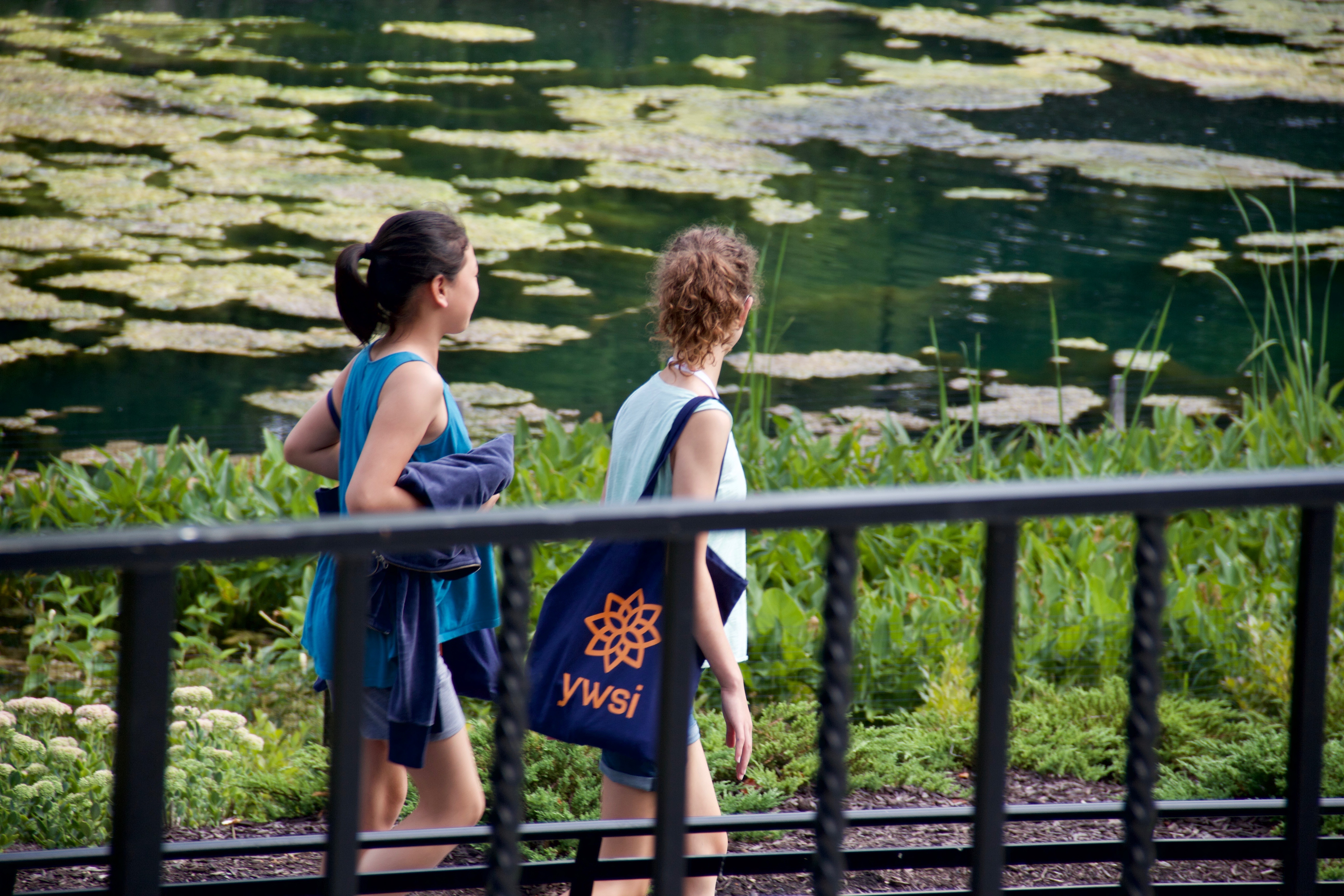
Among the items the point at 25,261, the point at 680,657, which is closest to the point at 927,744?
the point at 680,657

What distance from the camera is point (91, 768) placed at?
313cm

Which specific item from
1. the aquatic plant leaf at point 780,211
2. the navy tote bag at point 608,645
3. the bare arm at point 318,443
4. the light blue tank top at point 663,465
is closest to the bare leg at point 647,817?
the navy tote bag at point 608,645

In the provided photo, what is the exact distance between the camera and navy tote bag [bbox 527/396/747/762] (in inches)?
89.7

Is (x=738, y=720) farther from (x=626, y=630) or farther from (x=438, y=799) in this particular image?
(x=438, y=799)

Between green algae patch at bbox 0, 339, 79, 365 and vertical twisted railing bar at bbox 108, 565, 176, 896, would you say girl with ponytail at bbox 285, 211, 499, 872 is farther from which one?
green algae patch at bbox 0, 339, 79, 365

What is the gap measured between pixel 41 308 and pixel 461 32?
975 cm

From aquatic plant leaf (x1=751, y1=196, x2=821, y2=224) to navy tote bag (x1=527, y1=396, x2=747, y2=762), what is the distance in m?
7.57

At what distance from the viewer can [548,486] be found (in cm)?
470

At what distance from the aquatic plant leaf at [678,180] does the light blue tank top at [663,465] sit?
26.2 ft

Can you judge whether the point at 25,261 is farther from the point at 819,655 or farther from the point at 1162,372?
the point at 1162,372

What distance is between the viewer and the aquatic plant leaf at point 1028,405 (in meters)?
6.97

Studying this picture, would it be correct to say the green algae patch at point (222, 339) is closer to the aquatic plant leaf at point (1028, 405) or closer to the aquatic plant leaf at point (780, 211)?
the aquatic plant leaf at point (780, 211)

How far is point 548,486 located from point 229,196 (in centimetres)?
641

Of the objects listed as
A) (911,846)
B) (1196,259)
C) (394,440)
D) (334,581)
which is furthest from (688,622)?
(1196,259)
